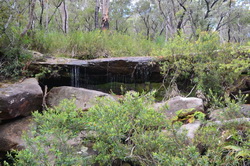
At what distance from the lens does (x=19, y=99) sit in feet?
12.3

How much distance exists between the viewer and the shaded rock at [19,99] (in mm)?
3555

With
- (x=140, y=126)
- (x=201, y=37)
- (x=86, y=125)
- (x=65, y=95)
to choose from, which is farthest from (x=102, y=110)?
(x=201, y=37)

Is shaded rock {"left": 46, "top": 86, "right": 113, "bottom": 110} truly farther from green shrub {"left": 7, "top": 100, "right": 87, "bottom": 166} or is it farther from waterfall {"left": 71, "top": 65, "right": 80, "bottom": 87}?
green shrub {"left": 7, "top": 100, "right": 87, "bottom": 166}

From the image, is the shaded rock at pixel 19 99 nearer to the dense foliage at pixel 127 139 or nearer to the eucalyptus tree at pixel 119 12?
the dense foliage at pixel 127 139

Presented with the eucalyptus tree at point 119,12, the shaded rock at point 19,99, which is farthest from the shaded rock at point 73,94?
the eucalyptus tree at point 119,12

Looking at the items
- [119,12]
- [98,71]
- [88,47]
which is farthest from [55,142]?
[119,12]

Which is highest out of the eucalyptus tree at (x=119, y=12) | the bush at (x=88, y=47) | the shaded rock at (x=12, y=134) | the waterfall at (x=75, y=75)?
the eucalyptus tree at (x=119, y=12)

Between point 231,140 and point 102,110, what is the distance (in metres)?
1.88

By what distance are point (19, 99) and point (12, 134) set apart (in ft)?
2.16

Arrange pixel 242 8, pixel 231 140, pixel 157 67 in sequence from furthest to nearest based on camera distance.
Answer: pixel 242 8, pixel 157 67, pixel 231 140

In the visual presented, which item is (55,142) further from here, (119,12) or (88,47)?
(119,12)

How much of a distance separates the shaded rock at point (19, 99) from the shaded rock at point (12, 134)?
0.16m

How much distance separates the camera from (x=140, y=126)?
8.70 ft

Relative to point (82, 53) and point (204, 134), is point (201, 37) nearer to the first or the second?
point (204, 134)
